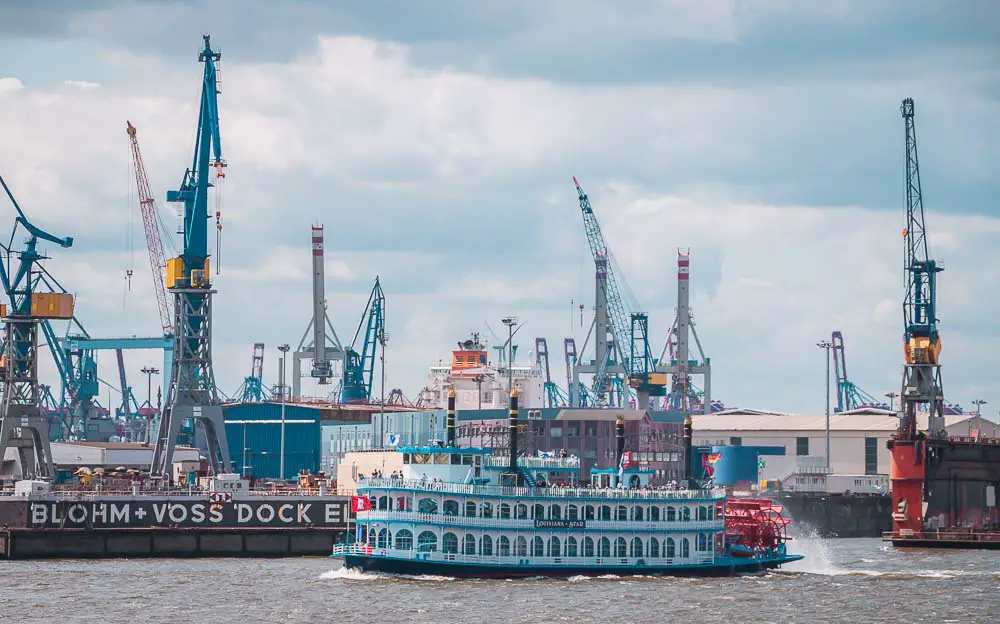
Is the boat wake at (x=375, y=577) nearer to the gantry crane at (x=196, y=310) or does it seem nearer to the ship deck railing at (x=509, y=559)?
the ship deck railing at (x=509, y=559)

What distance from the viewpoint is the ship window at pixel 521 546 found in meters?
90.1

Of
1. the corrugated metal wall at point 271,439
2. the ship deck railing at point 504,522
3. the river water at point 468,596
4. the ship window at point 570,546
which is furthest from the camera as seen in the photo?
the corrugated metal wall at point 271,439

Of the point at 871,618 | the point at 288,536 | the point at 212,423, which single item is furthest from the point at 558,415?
the point at 871,618

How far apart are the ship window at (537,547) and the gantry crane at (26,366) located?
175ft

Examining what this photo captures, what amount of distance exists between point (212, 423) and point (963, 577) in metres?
55.5

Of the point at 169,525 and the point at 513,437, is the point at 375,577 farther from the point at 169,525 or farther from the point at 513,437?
the point at 169,525

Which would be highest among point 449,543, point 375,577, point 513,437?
point 513,437

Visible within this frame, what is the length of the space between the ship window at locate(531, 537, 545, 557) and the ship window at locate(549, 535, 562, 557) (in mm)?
377

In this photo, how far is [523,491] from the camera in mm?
90312

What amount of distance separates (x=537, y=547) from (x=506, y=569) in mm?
1893

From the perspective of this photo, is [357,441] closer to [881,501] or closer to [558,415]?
[558,415]

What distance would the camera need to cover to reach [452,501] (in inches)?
3516

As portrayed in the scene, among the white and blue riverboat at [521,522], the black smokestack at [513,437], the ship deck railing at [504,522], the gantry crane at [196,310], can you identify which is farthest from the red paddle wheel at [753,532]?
the gantry crane at [196,310]

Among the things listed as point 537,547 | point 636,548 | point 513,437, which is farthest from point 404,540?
point 636,548
